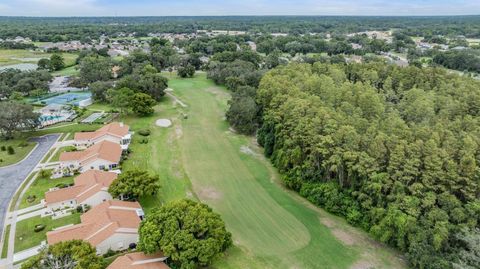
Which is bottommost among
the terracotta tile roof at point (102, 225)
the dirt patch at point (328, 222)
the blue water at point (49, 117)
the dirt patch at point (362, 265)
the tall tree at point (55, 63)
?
the dirt patch at point (362, 265)

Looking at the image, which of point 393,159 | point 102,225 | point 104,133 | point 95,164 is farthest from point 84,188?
point 393,159

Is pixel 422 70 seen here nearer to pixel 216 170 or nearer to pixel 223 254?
pixel 216 170

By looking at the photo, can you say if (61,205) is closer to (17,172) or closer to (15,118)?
(17,172)

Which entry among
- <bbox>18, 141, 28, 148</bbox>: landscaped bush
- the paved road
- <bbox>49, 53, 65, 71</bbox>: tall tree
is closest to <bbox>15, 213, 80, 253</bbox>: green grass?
the paved road

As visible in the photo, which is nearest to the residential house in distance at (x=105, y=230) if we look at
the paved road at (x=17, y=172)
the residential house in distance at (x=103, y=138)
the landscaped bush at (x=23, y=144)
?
the paved road at (x=17, y=172)

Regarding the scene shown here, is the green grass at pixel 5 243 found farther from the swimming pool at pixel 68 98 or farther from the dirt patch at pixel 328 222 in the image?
the swimming pool at pixel 68 98

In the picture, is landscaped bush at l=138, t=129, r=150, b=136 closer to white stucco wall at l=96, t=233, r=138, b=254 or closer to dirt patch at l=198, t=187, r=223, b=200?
dirt patch at l=198, t=187, r=223, b=200
